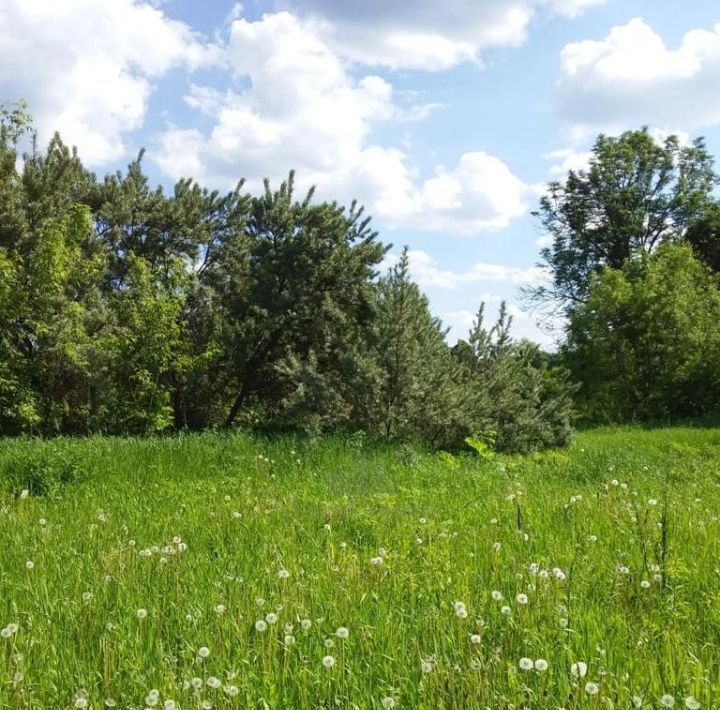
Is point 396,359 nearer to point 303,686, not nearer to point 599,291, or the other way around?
point 303,686

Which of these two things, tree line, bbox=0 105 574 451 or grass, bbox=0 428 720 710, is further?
tree line, bbox=0 105 574 451

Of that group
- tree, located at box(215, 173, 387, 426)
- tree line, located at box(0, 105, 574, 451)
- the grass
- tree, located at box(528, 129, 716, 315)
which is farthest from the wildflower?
tree, located at box(528, 129, 716, 315)

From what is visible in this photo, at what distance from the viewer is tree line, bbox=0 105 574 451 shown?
11.6 m

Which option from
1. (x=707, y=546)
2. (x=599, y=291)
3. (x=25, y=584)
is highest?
(x=599, y=291)

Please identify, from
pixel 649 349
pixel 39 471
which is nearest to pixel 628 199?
pixel 649 349

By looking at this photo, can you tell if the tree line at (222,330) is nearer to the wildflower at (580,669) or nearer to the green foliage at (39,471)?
the green foliage at (39,471)

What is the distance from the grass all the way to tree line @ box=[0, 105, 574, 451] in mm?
3923

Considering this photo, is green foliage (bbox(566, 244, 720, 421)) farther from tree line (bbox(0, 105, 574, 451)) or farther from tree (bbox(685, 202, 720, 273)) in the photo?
tree (bbox(685, 202, 720, 273))

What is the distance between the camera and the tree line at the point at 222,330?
11555 millimetres

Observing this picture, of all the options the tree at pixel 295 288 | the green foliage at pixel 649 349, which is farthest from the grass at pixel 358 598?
the green foliage at pixel 649 349

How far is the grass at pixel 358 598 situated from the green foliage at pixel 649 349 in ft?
42.5

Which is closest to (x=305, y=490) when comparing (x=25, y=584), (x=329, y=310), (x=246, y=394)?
(x=25, y=584)

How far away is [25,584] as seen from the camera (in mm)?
4129

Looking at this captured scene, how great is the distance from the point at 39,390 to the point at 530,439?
1014cm
